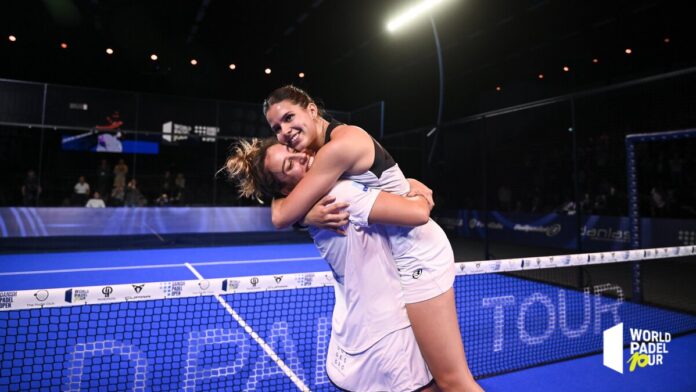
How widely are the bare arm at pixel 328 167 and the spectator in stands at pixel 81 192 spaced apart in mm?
13714

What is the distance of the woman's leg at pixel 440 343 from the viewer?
158cm

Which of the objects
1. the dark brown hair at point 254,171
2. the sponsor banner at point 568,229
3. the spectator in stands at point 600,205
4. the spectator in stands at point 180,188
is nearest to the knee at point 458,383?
the dark brown hair at point 254,171

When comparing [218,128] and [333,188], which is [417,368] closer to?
[333,188]

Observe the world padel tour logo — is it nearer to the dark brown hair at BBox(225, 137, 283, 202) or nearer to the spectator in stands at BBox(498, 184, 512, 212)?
the dark brown hair at BBox(225, 137, 283, 202)

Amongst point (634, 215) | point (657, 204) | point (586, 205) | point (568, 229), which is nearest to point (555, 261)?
point (634, 215)

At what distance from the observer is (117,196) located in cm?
1316

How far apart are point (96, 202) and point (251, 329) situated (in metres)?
10.7

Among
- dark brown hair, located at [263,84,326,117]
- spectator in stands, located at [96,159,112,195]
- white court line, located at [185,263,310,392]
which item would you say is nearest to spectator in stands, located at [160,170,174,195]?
spectator in stands, located at [96,159,112,195]

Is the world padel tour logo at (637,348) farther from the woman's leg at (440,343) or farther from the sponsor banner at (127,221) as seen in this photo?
the sponsor banner at (127,221)

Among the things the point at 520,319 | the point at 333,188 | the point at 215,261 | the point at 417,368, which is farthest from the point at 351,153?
the point at 215,261

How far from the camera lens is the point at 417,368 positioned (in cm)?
164

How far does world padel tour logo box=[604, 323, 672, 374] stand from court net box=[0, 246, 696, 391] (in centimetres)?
18

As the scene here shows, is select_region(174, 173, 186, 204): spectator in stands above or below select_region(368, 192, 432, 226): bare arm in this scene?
above

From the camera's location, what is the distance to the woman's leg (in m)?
1.58
